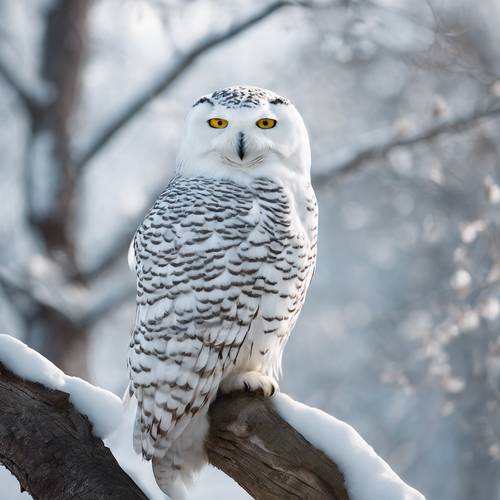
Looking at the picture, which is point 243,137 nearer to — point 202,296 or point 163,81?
point 202,296

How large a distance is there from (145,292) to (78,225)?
394cm

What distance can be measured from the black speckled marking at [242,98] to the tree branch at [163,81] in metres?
2.55

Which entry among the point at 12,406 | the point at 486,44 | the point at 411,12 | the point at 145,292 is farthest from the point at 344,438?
the point at 486,44

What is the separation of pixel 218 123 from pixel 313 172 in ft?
9.57

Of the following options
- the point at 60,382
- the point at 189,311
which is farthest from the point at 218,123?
the point at 60,382

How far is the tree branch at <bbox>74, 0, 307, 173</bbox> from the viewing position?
18.4ft

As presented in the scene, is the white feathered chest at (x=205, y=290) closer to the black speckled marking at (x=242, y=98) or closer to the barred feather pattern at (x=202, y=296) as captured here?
the barred feather pattern at (x=202, y=296)

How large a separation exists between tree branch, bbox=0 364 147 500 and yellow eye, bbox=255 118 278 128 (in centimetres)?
107

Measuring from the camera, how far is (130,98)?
6219 millimetres

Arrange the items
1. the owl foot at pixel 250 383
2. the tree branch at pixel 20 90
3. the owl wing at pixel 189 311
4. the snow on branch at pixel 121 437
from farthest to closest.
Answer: the tree branch at pixel 20 90 → the owl foot at pixel 250 383 → the owl wing at pixel 189 311 → the snow on branch at pixel 121 437

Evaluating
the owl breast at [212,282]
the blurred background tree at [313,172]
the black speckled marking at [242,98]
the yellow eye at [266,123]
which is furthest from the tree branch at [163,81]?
the owl breast at [212,282]

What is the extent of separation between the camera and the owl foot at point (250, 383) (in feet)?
9.37

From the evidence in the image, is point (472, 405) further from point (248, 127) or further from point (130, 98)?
point (248, 127)

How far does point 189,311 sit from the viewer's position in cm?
274
